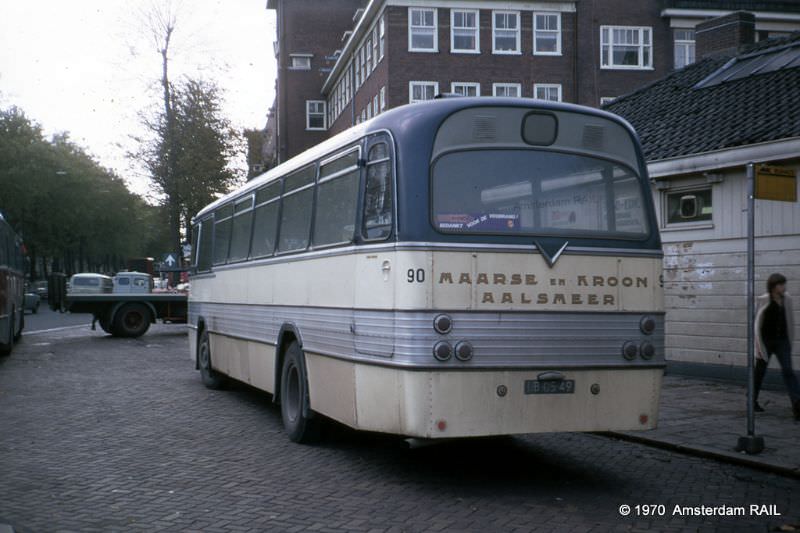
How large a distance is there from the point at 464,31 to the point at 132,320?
22675 mm

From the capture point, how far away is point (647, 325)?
24.7ft

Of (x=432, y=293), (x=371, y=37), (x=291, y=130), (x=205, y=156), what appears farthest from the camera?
(x=291, y=130)

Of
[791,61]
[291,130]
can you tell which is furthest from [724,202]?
[291,130]

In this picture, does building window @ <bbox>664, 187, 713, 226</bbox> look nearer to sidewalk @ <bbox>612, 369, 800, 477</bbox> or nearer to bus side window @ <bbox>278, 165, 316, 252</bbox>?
sidewalk @ <bbox>612, 369, 800, 477</bbox>

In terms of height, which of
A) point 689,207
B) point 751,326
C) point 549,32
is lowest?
point 751,326

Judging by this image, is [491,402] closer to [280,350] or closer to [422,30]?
[280,350]

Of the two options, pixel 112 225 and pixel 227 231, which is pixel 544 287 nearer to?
pixel 227 231

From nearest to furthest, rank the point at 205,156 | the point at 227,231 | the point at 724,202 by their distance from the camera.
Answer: the point at 227,231
the point at 724,202
the point at 205,156

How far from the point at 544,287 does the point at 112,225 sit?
214 feet

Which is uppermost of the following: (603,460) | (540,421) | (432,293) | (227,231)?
(227,231)

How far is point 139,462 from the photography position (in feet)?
27.5

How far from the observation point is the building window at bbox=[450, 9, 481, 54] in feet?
141


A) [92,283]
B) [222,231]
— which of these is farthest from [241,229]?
[92,283]

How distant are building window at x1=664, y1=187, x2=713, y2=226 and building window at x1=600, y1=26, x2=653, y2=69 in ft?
103
